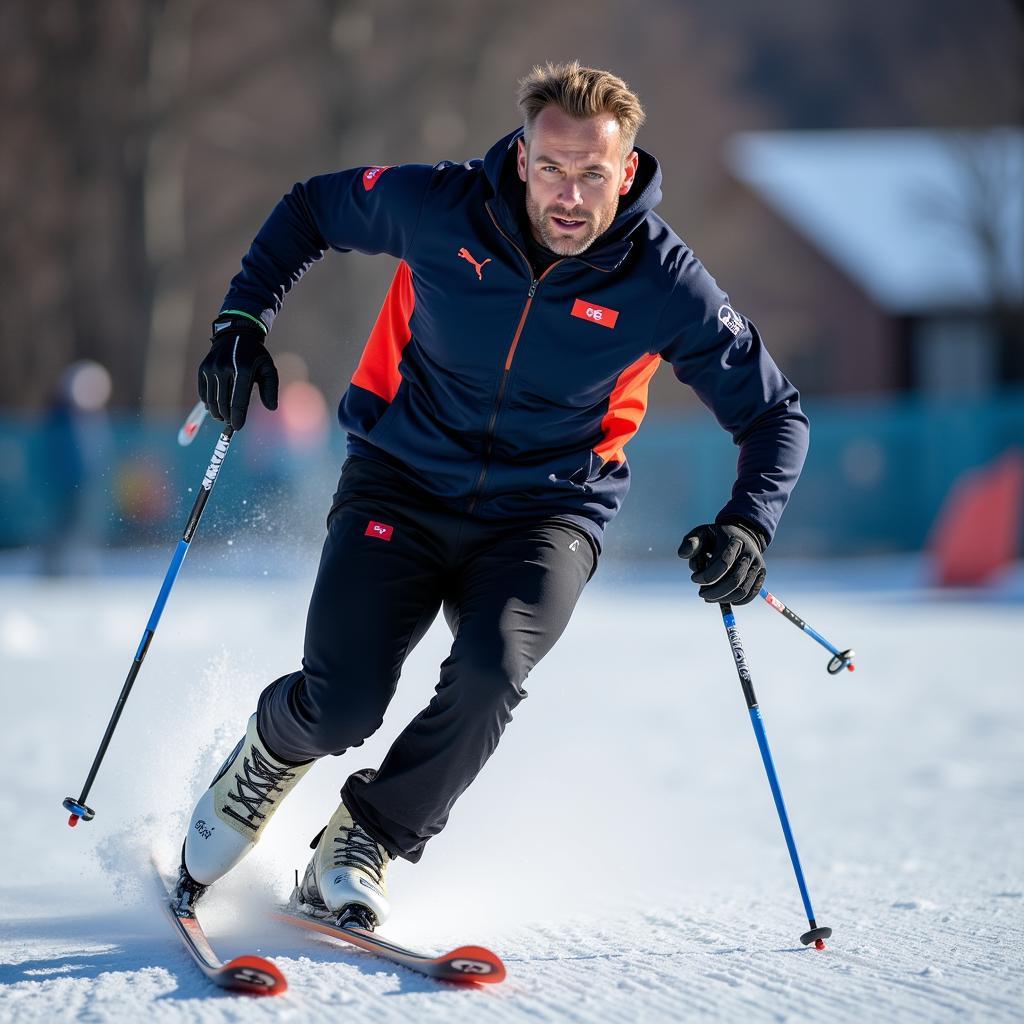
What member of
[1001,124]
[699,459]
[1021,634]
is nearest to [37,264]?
[699,459]

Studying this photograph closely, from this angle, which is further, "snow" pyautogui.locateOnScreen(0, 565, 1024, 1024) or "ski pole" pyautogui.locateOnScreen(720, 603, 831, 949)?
"ski pole" pyautogui.locateOnScreen(720, 603, 831, 949)

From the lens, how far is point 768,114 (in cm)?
3403

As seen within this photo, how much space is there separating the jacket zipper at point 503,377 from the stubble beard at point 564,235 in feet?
0.16

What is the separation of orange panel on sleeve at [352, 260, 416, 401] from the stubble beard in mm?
432

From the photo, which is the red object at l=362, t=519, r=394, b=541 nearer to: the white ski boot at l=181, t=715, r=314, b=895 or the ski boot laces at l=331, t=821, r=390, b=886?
the white ski boot at l=181, t=715, r=314, b=895

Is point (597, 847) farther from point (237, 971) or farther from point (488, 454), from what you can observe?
point (237, 971)

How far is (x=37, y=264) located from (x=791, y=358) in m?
12.7

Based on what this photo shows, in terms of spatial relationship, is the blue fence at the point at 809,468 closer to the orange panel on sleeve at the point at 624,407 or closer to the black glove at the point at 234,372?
the black glove at the point at 234,372

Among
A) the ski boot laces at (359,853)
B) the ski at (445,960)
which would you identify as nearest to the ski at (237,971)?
the ski at (445,960)

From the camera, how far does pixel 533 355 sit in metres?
3.25

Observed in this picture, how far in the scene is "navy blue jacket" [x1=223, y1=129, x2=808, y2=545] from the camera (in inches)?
128

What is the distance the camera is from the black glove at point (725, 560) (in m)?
3.21

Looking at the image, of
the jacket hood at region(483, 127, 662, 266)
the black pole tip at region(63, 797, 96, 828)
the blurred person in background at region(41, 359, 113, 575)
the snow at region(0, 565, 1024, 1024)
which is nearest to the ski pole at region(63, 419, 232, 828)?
the black pole tip at region(63, 797, 96, 828)

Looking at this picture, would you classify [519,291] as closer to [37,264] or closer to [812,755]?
[812,755]
